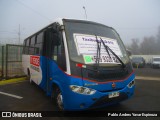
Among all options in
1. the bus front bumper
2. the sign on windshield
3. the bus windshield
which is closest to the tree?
the bus windshield

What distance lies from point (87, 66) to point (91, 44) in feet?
2.61

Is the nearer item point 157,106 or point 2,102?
point 157,106

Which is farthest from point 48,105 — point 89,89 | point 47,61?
point 89,89

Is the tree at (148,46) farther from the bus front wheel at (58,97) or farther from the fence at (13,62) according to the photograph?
the bus front wheel at (58,97)

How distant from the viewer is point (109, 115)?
530 centimetres

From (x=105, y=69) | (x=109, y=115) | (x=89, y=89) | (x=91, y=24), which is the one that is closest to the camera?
(x=89, y=89)

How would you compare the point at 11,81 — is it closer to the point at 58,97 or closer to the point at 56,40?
the point at 58,97

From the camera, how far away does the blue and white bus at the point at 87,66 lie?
4.59m

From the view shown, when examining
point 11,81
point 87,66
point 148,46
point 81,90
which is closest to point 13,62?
point 11,81

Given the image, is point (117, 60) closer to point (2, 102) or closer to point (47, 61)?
point (47, 61)

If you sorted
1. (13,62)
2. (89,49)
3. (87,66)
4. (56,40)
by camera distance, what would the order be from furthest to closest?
1. (13,62)
2. (56,40)
3. (89,49)
4. (87,66)

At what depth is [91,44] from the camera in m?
5.22

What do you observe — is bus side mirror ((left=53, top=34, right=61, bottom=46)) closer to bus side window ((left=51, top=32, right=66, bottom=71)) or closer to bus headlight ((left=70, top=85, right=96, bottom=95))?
bus side window ((left=51, top=32, right=66, bottom=71))

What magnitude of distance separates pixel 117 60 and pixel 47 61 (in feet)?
8.47
